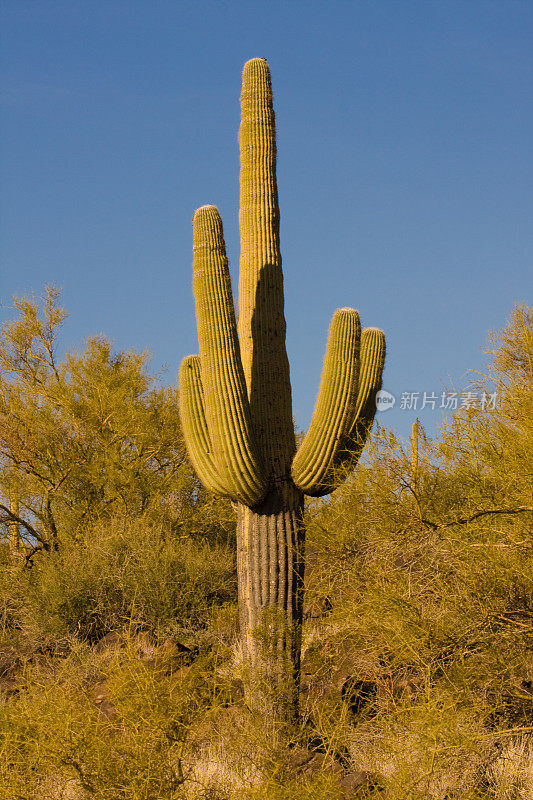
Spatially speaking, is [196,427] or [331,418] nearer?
[331,418]

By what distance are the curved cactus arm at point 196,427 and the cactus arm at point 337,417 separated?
0.91 m

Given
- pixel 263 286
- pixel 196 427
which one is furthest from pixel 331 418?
pixel 263 286

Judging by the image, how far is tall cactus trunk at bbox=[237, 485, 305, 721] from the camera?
7.92 metres

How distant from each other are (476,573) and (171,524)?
8493mm

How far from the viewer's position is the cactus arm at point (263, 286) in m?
8.41

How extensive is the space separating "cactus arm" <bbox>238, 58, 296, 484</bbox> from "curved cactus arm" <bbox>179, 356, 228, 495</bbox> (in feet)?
2.10

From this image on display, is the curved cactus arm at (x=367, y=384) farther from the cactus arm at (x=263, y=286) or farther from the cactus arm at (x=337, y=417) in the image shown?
the cactus arm at (x=263, y=286)

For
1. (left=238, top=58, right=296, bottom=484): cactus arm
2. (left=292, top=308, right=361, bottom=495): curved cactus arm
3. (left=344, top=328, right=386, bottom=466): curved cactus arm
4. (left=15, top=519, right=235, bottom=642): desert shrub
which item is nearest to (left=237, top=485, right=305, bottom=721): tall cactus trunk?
(left=292, top=308, right=361, bottom=495): curved cactus arm

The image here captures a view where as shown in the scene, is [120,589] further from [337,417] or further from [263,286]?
[263,286]

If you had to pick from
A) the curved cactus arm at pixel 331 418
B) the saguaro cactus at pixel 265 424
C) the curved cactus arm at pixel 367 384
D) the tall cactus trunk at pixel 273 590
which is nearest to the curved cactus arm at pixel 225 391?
the saguaro cactus at pixel 265 424

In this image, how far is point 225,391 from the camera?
26.2 feet

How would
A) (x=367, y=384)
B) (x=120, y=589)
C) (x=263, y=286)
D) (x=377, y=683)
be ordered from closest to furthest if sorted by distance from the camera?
(x=377, y=683)
(x=367, y=384)
(x=263, y=286)
(x=120, y=589)

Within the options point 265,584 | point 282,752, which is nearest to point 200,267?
point 265,584

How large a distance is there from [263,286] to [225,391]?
142 cm
